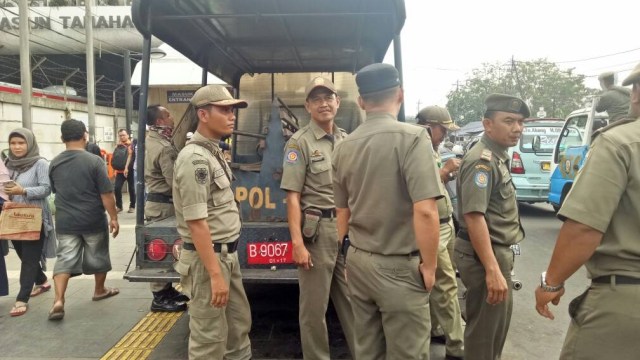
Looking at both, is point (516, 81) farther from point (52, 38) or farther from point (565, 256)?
point (565, 256)

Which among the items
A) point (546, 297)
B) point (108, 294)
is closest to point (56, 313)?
point (108, 294)

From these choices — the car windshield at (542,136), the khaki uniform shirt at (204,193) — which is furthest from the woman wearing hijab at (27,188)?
the car windshield at (542,136)

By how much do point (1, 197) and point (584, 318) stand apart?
4777 millimetres

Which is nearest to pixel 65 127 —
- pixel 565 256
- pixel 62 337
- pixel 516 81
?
pixel 62 337

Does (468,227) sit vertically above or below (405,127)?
below

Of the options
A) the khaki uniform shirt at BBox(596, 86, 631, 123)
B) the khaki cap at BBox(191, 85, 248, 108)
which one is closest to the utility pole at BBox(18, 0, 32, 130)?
the khaki cap at BBox(191, 85, 248, 108)

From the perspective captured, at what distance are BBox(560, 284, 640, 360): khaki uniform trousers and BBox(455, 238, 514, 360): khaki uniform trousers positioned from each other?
0.91 meters

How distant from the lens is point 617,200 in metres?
1.62

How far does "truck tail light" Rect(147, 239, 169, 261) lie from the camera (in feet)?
11.3

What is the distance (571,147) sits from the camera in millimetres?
7578

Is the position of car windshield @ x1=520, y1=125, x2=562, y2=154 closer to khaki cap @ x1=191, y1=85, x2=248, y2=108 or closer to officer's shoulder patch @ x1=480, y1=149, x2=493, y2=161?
officer's shoulder patch @ x1=480, y1=149, x2=493, y2=161

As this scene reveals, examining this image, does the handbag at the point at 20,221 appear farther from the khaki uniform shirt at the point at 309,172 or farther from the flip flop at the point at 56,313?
the khaki uniform shirt at the point at 309,172

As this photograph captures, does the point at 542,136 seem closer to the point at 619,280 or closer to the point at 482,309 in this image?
the point at 482,309

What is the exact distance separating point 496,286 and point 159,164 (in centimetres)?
310
